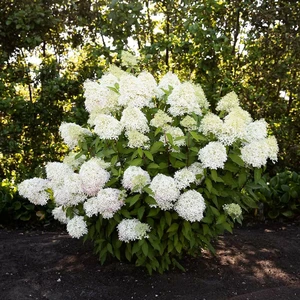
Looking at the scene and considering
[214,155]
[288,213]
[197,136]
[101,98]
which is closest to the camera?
[214,155]

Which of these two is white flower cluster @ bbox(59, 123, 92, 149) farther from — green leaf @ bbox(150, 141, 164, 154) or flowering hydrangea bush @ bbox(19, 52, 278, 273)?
green leaf @ bbox(150, 141, 164, 154)

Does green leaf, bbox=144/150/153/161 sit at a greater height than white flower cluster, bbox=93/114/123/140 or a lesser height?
lesser

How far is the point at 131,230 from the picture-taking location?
336 centimetres

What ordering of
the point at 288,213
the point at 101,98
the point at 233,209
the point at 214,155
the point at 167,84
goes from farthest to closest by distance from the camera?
the point at 288,213, the point at 167,84, the point at 101,98, the point at 233,209, the point at 214,155

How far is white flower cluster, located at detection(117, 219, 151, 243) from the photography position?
3.35 meters

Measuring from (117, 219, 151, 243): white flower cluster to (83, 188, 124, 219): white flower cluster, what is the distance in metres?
0.11

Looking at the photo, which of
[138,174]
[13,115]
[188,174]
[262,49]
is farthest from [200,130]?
[13,115]

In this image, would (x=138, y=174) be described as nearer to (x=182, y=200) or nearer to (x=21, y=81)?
(x=182, y=200)

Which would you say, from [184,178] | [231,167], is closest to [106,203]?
[184,178]

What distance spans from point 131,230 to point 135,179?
1.29ft

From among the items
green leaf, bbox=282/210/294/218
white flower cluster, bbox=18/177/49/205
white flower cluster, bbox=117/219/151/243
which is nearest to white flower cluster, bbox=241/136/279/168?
white flower cluster, bbox=117/219/151/243

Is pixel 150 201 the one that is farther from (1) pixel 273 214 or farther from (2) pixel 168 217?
(1) pixel 273 214

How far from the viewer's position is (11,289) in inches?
139

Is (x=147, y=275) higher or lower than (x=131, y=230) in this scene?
lower
